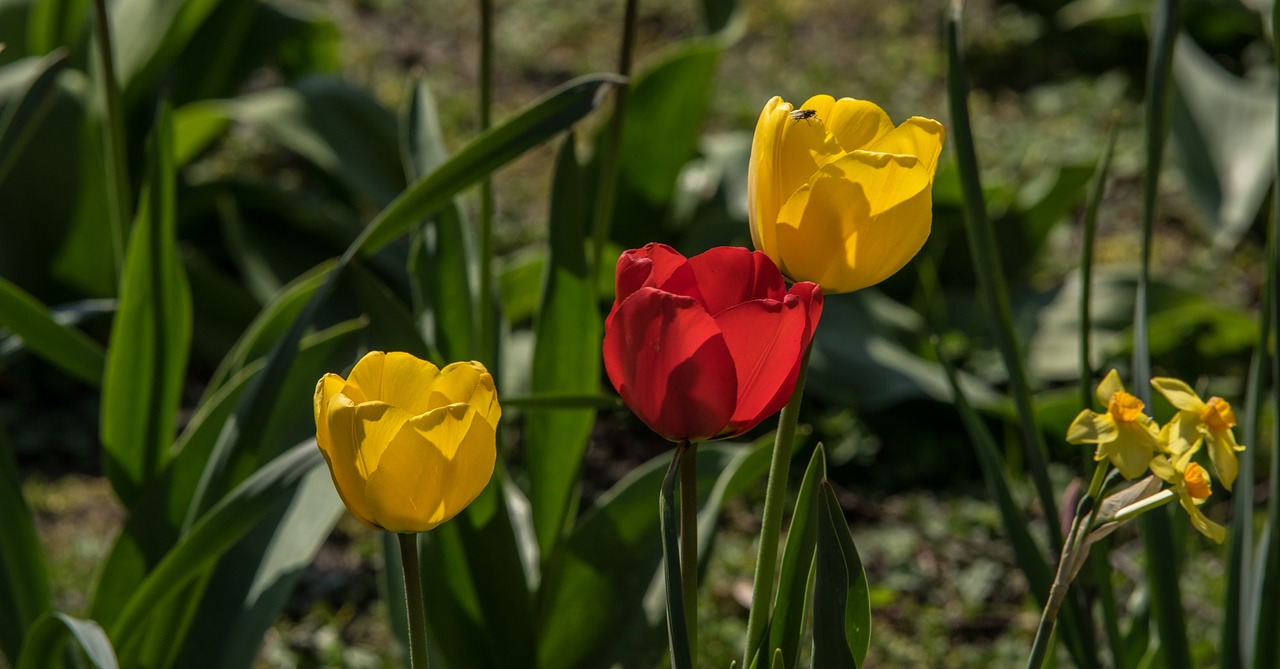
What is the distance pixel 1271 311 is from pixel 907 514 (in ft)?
4.01

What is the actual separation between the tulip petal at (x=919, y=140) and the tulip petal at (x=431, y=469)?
1.08 ft

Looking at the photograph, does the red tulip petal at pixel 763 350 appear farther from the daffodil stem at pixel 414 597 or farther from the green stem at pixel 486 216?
the green stem at pixel 486 216

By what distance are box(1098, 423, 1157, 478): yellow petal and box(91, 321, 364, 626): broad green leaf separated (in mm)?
906

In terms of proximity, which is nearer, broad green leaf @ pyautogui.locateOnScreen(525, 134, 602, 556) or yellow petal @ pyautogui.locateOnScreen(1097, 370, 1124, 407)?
yellow petal @ pyautogui.locateOnScreen(1097, 370, 1124, 407)

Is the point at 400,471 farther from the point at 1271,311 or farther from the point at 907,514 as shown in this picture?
the point at 907,514

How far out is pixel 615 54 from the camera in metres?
4.14

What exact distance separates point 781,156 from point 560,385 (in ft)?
2.74

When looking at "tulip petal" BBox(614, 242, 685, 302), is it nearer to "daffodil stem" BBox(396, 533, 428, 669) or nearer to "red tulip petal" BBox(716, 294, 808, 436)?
"red tulip petal" BBox(716, 294, 808, 436)

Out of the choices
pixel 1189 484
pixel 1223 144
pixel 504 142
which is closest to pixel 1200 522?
pixel 1189 484

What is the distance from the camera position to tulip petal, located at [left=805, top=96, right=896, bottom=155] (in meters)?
0.87

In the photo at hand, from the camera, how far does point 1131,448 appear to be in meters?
0.75

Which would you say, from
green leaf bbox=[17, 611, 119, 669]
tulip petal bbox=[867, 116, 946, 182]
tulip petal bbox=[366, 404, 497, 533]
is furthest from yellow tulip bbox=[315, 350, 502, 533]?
green leaf bbox=[17, 611, 119, 669]

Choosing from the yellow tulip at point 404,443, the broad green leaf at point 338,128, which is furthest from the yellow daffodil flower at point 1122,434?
the broad green leaf at point 338,128

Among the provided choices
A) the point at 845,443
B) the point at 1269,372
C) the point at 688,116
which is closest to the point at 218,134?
the point at 688,116
